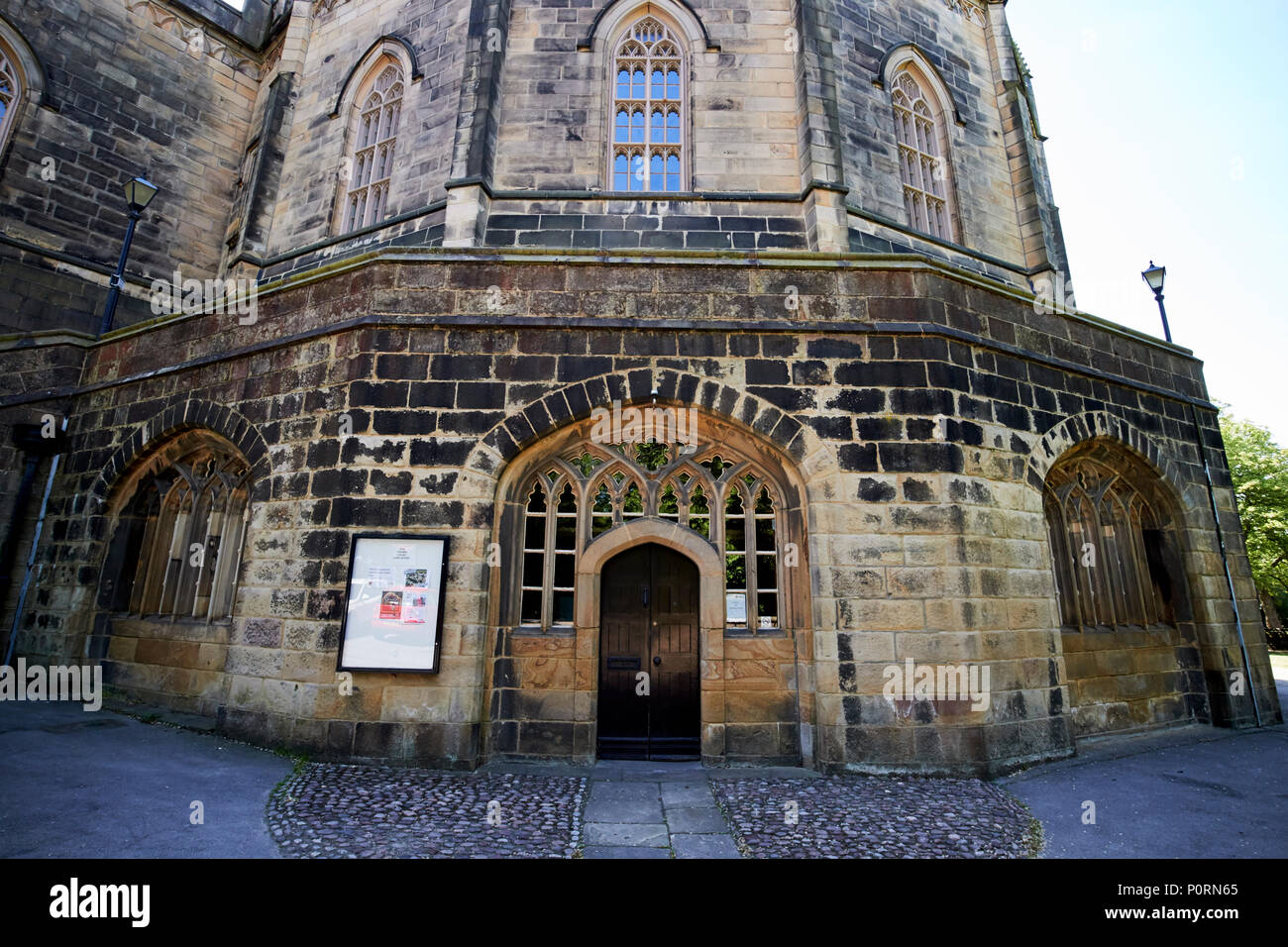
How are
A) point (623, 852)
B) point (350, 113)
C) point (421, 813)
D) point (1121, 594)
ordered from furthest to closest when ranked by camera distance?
point (350, 113), point (1121, 594), point (421, 813), point (623, 852)

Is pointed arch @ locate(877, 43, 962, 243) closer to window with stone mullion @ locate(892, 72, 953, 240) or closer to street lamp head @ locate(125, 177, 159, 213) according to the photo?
window with stone mullion @ locate(892, 72, 953, 240)

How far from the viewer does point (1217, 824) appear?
171 inches

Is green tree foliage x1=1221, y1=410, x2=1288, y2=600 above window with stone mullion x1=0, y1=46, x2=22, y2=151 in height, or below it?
below

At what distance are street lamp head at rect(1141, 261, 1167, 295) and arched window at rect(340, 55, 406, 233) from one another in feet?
44.9

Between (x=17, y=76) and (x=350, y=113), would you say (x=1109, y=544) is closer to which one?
(x=350, y=113)

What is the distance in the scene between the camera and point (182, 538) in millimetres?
7633

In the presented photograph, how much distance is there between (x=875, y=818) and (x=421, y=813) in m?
3.22

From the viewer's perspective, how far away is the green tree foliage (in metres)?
22.4

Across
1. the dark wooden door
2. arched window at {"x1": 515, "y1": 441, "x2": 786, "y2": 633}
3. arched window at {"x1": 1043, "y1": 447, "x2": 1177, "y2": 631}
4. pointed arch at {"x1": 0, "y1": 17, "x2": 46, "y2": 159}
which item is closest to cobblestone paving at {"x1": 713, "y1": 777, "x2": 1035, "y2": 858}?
the dark wooden door

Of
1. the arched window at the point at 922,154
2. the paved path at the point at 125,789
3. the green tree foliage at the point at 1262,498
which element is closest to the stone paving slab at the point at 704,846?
the paved path at the point at 125,789

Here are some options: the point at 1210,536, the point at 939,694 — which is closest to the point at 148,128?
the point at 939,694

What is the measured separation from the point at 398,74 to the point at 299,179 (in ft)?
8.71

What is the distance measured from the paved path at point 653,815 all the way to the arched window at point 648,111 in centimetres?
808

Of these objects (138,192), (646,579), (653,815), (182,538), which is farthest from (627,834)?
(138,192)
